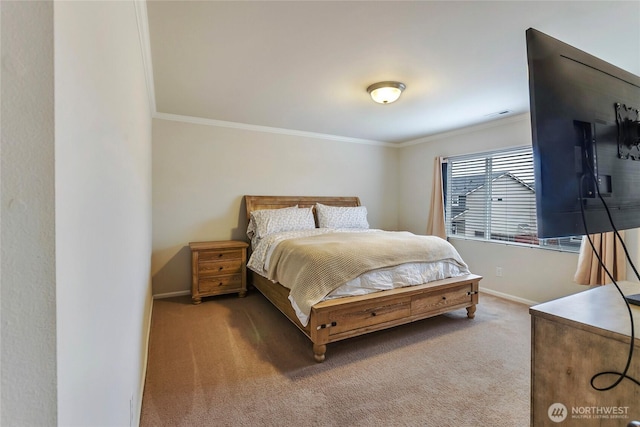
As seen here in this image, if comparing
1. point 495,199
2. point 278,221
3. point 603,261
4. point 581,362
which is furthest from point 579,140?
point 495,199

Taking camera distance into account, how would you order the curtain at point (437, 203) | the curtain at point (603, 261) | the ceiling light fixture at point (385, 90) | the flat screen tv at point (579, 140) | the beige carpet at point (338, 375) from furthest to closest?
1. the curtain at point (437, 203)
2. the curtain at point (603, 261)
3. the ceiling light fixture at point (385, 90)
4. the beige carpet at point (338, 375)
5. the flat screen tv at point (579, 140)

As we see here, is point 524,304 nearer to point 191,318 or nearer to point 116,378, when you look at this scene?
point 191,318

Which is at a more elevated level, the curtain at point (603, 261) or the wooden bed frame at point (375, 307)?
the curtain at point (603, 261)

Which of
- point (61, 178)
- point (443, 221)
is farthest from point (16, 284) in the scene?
point (443, 221)

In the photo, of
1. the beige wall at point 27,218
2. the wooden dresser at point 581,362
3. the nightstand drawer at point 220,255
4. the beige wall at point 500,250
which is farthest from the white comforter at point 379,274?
the beige wall at point 27,218

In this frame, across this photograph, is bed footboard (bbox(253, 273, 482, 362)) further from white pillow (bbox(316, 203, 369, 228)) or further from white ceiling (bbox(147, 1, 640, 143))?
white ceiling (bbox(147, 1, 640, 143))

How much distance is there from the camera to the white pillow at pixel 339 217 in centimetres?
404

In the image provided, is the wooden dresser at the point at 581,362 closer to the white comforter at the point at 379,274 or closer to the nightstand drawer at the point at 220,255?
the white comforter at the point at 379,274

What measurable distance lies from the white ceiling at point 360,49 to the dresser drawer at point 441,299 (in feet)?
6.22

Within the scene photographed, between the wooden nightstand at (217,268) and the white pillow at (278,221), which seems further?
the white pillow at (278,221)

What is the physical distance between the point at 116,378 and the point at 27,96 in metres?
0.85

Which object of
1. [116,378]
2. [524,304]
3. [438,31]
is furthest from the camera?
[524,304]

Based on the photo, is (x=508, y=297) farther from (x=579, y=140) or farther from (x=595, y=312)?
(x=579, y=140)

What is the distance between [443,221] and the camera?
13.8ft
